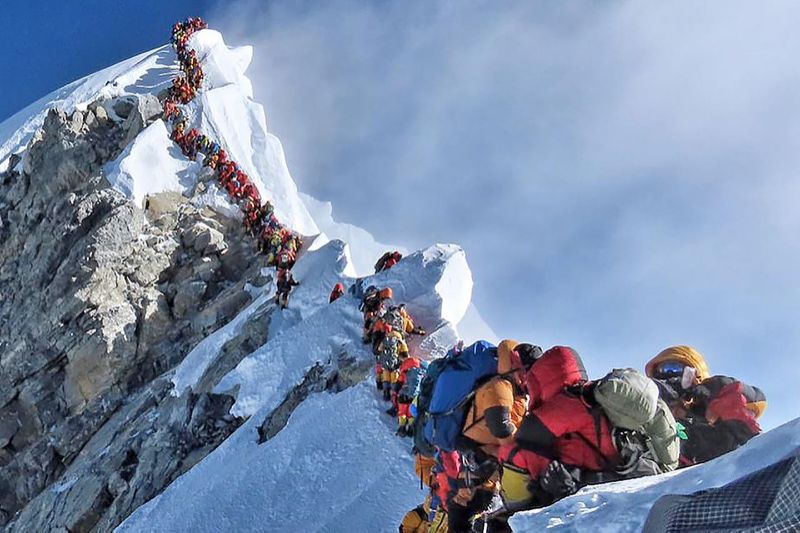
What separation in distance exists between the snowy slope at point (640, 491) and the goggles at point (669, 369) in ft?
9.09

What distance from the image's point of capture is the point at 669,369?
6.35m

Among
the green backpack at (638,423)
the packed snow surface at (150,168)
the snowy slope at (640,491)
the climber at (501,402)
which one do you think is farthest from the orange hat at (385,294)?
the packed snow surface at (150,168)

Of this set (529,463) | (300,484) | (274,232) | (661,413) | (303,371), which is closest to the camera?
(661,413)

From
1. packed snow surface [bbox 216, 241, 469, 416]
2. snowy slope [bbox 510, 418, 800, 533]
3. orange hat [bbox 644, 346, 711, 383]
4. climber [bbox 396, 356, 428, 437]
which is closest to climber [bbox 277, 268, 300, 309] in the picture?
packed snow surface [bbox 216, 241, 469, 416]

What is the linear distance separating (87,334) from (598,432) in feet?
57.7

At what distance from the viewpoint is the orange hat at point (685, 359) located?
6.29m

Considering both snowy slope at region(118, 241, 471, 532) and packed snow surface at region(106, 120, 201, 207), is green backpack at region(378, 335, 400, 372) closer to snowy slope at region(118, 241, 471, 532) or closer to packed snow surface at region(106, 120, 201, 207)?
snowy slope at region(118, 241, 471, 532)

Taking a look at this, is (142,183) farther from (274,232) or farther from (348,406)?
(348,406)

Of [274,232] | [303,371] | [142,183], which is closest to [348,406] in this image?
[303,371]

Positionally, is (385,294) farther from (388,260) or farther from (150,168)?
(150,168)

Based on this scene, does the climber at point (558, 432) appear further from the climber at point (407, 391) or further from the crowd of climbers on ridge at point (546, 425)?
the climber at point (407, 391)

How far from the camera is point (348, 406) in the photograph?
1001cm

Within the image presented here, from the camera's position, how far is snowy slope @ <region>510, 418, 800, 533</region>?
2982mm

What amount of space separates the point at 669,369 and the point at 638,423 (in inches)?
102
